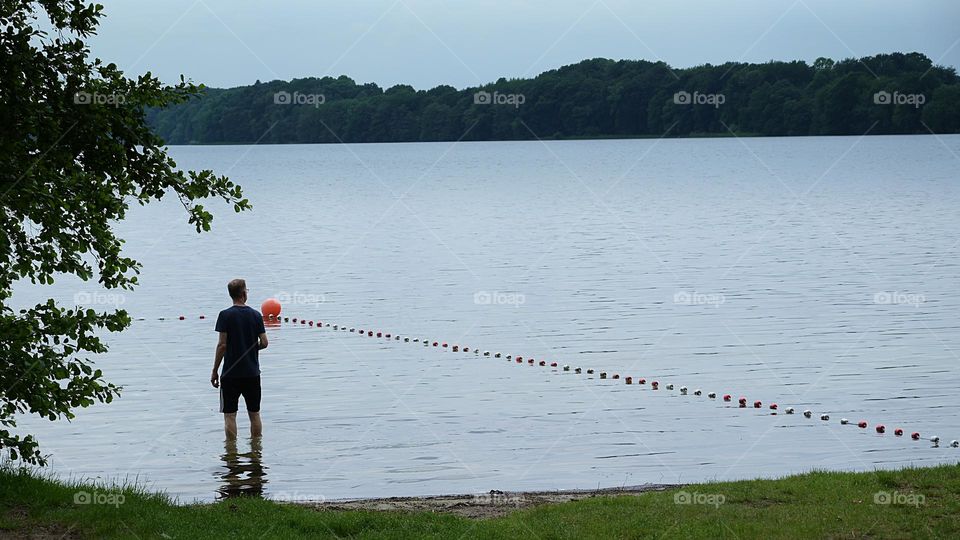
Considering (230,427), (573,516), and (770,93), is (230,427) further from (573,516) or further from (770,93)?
(770,93)

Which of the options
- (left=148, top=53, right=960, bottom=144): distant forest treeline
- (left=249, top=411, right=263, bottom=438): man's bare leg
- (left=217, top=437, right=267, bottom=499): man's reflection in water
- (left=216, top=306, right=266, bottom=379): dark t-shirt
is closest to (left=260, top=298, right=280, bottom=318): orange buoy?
(left=217, top=437, right=267, bottom=499): man's reflection in water

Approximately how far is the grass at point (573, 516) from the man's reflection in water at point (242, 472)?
7.89 ft

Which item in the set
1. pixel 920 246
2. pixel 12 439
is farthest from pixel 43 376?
pixel 920 246

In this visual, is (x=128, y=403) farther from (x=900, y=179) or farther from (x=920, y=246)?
(x=900, y=179)

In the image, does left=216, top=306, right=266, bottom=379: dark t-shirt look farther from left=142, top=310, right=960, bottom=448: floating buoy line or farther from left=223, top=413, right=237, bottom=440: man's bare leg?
left=142, top=310, right=960, bottom=448: floating buoy line

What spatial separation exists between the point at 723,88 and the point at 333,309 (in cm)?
14876

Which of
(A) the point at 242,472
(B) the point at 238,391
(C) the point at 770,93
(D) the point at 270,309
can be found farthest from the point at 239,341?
(C) the point at 770,93

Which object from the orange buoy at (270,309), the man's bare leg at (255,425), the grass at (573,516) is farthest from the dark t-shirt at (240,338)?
the orange buoy at (270,309)

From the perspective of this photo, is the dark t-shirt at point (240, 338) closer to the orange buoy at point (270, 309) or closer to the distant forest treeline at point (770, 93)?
the orange buoy at point (270, 309)

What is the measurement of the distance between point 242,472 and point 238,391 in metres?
1.21

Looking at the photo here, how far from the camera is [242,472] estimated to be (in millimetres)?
15359

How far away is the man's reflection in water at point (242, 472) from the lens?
1438cm

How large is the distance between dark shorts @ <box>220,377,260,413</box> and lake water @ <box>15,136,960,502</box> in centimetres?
67

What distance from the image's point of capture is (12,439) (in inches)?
447
